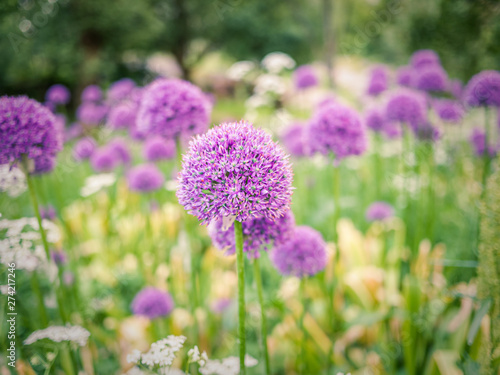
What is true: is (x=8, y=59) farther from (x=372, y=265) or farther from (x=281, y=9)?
(x=281, y=9)

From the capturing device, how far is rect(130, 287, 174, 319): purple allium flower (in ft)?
8.30

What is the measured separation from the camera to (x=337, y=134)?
2297mm

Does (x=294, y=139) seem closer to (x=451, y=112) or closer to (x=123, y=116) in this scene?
(x=451, y=112)

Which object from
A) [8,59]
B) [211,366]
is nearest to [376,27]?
[211,366]

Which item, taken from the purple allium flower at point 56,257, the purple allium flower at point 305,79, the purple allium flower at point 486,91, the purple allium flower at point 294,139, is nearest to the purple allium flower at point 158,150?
the purple allium flower at point 294,139

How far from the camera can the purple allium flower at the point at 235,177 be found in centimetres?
117

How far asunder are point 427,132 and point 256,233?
261 cm

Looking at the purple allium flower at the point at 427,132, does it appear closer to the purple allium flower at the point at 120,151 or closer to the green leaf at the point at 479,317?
the green leaf at the point at 479,317

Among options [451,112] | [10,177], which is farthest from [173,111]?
[451,112]

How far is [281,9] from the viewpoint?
59.5 feet

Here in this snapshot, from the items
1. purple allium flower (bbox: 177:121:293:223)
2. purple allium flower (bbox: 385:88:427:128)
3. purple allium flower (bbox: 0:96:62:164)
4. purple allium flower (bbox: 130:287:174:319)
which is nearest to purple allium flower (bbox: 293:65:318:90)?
purple allium flower (bbox: 385:88:427:128)

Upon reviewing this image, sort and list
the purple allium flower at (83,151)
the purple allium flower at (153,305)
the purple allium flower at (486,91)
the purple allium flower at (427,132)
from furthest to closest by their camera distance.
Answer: the purple allium flower at (83,151) < the purple allium flower at (427,132) < the purple allium flower at (486,91) < the purple allium flower at (153,305)

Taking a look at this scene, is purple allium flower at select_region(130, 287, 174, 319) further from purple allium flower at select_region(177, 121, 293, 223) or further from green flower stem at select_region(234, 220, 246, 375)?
purple allium flower at select_region(177, 121, 293, 223)

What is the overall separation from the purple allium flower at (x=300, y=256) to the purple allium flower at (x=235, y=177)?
2.50 feet
